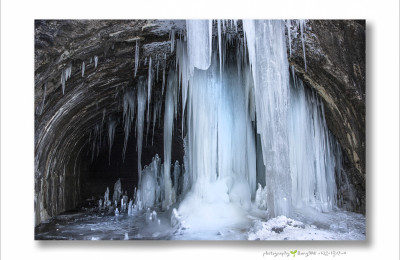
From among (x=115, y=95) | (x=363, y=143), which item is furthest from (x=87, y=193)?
(x=363, y=143)

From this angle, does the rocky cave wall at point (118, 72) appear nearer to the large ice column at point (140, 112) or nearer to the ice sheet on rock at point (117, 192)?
the large ice column at point (140, 112)

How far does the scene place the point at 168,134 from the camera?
6.63 metres

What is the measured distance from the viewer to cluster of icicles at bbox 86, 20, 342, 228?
15.1ft

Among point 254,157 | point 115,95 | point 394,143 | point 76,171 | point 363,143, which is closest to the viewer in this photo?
point 394,143

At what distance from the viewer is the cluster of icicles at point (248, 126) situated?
4590 mm

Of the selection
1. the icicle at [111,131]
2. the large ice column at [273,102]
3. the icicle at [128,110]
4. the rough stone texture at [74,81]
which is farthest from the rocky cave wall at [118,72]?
the icicle at [111,131]

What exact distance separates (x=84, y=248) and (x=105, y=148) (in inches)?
142

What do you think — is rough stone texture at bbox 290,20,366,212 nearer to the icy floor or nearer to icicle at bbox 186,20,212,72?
the icy floor

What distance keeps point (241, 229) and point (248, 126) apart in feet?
4.97

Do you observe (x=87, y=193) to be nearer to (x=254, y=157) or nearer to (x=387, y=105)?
(x=254, y=157)

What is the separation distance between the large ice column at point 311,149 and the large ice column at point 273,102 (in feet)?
1.84

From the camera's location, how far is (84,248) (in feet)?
13.6
